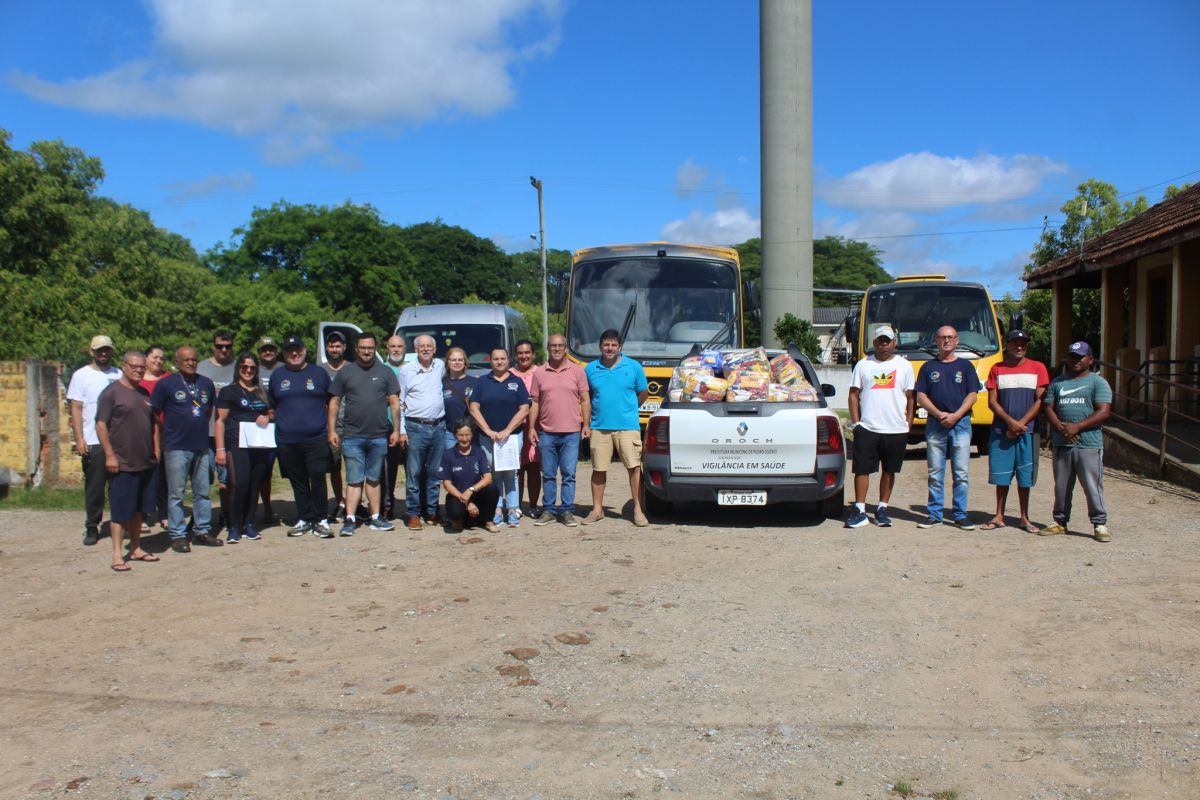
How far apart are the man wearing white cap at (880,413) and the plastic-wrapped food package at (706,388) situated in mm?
1212

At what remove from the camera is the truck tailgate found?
28.9ft

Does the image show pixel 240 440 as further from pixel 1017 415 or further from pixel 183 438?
pixel 1017 415

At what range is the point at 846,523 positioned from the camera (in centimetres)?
925

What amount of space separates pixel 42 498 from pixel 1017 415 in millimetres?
11030

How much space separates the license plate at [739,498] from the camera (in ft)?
28.9

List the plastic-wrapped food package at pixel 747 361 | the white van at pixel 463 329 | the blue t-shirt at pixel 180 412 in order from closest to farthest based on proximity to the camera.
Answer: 1. the blue t-shirt at pixel 180 412
2. the plastic-wrapped food package at pixel 747 361
3. the white van at pixel 463 329

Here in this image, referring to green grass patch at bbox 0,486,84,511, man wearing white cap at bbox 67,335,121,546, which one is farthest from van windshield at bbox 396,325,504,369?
man wearing white cap at bbox 67,335,121,546

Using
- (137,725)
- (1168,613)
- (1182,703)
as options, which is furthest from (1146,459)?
(137,725)

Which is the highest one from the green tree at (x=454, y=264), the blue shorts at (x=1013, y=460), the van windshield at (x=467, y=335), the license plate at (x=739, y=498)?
the green tree at (x=454, y=264)

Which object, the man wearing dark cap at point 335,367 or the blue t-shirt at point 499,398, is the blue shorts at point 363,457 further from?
the blue t-shirt at point 499,398

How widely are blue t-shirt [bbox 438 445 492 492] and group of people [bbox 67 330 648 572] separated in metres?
0.01

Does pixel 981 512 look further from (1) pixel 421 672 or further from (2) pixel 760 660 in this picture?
(1) pixel 421 672

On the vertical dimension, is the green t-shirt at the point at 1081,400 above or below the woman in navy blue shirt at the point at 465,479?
above

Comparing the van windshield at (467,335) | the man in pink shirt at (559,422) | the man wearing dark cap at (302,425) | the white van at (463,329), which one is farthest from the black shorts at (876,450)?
the van windshield at (467,335)
